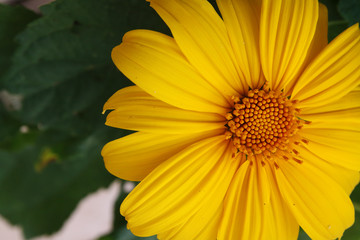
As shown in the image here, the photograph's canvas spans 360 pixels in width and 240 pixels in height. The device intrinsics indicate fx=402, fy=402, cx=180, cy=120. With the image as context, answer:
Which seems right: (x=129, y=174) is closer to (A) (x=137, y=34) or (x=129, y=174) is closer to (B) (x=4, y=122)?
(A) (x=137, y=34)

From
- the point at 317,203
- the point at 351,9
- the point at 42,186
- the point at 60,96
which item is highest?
the point at 351,9

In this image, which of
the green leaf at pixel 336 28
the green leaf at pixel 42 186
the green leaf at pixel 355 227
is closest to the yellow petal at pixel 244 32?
the green leaf at pixel 336 28

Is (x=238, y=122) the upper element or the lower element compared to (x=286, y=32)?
lower

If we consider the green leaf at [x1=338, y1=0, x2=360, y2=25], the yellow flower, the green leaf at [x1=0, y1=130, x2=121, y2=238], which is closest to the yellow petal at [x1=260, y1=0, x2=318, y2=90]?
the yellow flower

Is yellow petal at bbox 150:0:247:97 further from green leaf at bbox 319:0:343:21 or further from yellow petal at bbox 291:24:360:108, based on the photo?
green leaf at bbox 319:0:343:21

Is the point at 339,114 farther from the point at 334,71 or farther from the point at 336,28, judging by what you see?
the point at 336,28

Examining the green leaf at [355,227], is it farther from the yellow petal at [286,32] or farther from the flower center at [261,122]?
the yellow petal at [286,32]

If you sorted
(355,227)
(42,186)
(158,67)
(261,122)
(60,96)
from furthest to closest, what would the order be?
(42,186) < (60,96) < (355,227) < (261,122) < (158,67)

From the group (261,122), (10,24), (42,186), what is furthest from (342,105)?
(42,186)
